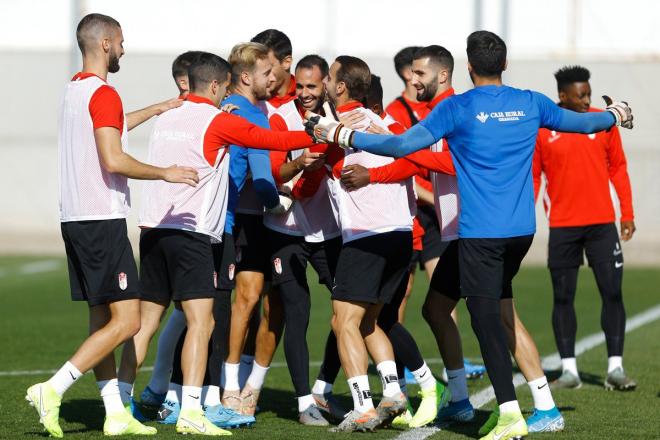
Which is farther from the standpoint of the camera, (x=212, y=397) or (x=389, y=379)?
(x=212, y=397)

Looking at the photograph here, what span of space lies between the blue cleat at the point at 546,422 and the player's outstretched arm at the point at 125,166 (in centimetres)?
254

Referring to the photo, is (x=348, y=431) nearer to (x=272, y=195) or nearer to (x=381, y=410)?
(x=381, y=410)

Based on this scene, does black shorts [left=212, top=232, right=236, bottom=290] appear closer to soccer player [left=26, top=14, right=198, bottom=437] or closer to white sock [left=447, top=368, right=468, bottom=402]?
soccer player [left=26, top=14, right=198, bottom=437]

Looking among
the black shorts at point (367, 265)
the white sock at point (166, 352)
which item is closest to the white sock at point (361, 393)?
the black shorts at point (367, 265)

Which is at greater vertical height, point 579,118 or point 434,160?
point 579,118

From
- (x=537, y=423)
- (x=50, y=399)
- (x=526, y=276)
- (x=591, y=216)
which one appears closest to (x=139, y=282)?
(x=50, y=399)

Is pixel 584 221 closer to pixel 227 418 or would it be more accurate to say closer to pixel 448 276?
pixel 448 276

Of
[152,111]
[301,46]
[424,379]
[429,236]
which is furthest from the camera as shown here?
[301,46]

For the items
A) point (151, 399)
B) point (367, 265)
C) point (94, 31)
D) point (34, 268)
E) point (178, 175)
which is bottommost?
point (34, 268)

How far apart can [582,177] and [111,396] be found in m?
4.65

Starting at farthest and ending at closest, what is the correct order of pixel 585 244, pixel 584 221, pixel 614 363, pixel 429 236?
pixel 429 236, pixel 585 244, pixel 584 221, pixel 614 363

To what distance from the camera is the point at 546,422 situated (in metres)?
7.95

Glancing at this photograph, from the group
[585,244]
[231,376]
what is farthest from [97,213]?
[585,244]

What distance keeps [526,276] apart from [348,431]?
12.7 metres
